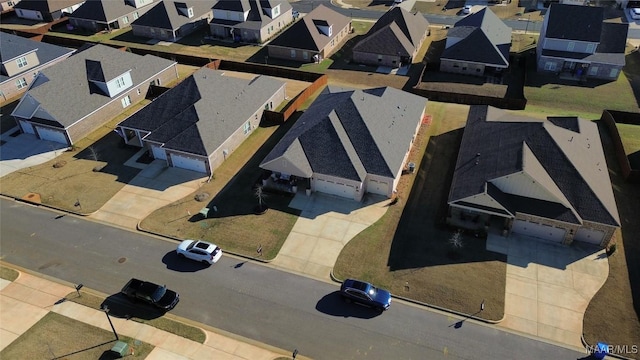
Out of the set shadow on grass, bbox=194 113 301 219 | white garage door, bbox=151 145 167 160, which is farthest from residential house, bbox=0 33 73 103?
shadow on grass, bbox=194 113 301 219

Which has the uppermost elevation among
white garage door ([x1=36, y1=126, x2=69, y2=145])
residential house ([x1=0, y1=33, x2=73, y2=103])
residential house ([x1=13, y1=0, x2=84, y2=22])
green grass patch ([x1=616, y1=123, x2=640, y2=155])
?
residential house ([x1=13, y1=0, x2=84, y2=22])

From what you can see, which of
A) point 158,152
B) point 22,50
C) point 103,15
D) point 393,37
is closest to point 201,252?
point 158,152

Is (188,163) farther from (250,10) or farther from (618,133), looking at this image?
(618,133)

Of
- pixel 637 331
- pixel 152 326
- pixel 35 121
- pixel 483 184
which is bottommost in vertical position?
pixel 637 331

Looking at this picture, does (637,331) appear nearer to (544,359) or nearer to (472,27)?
(544,359)

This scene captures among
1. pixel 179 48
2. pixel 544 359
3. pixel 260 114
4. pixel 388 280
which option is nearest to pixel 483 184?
pixel 388 280

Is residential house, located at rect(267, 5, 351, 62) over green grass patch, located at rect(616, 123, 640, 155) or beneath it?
over

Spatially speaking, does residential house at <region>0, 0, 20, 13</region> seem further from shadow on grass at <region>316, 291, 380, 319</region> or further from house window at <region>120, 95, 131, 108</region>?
shadow on grass at <region>316, 291, 380, 319</region>
